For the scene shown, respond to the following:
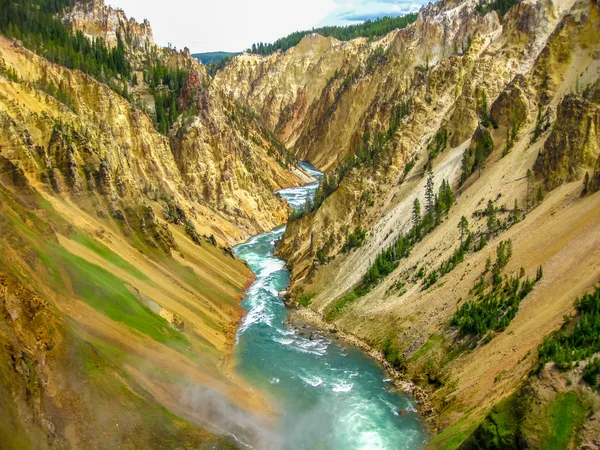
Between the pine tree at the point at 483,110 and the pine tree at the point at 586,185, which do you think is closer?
the pine tree at the point at 586,185

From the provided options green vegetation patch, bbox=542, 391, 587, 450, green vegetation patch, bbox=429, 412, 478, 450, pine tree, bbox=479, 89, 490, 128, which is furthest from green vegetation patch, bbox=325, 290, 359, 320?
green vegetation patch, bbox=542, 391, 587, 450

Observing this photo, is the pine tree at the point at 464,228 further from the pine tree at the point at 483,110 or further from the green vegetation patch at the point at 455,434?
the green vegetation patch at the point at 455,434

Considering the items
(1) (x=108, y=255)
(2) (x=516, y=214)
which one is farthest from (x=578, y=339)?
(1) (x=108, y=255)

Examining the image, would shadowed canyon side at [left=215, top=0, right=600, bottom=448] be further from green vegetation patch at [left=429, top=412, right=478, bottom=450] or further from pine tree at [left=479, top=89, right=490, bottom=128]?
pine tree at [left=479, top=89, right=490, bottom=128]

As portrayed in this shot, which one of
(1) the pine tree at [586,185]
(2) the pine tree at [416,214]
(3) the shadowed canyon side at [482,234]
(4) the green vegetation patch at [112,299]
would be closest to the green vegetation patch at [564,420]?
(3) the shadowed canyon side at [482,234]

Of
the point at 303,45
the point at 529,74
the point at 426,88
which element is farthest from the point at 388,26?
the point at 529,74

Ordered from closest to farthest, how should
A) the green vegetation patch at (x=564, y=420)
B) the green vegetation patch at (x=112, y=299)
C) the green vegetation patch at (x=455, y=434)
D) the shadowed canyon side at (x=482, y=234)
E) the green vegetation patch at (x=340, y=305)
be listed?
the green vegetation patch at (x=564, y=420)
the green vegetation patch at (x=455, y=434)
the shadowed canyon side at (x=482, y=234)
the green vegetation patch at (x=112, y=299)
the green vegetation patch at (x=340, y=305)

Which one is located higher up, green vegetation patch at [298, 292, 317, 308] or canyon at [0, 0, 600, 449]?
canyon at [0, 0, 600, 449]
